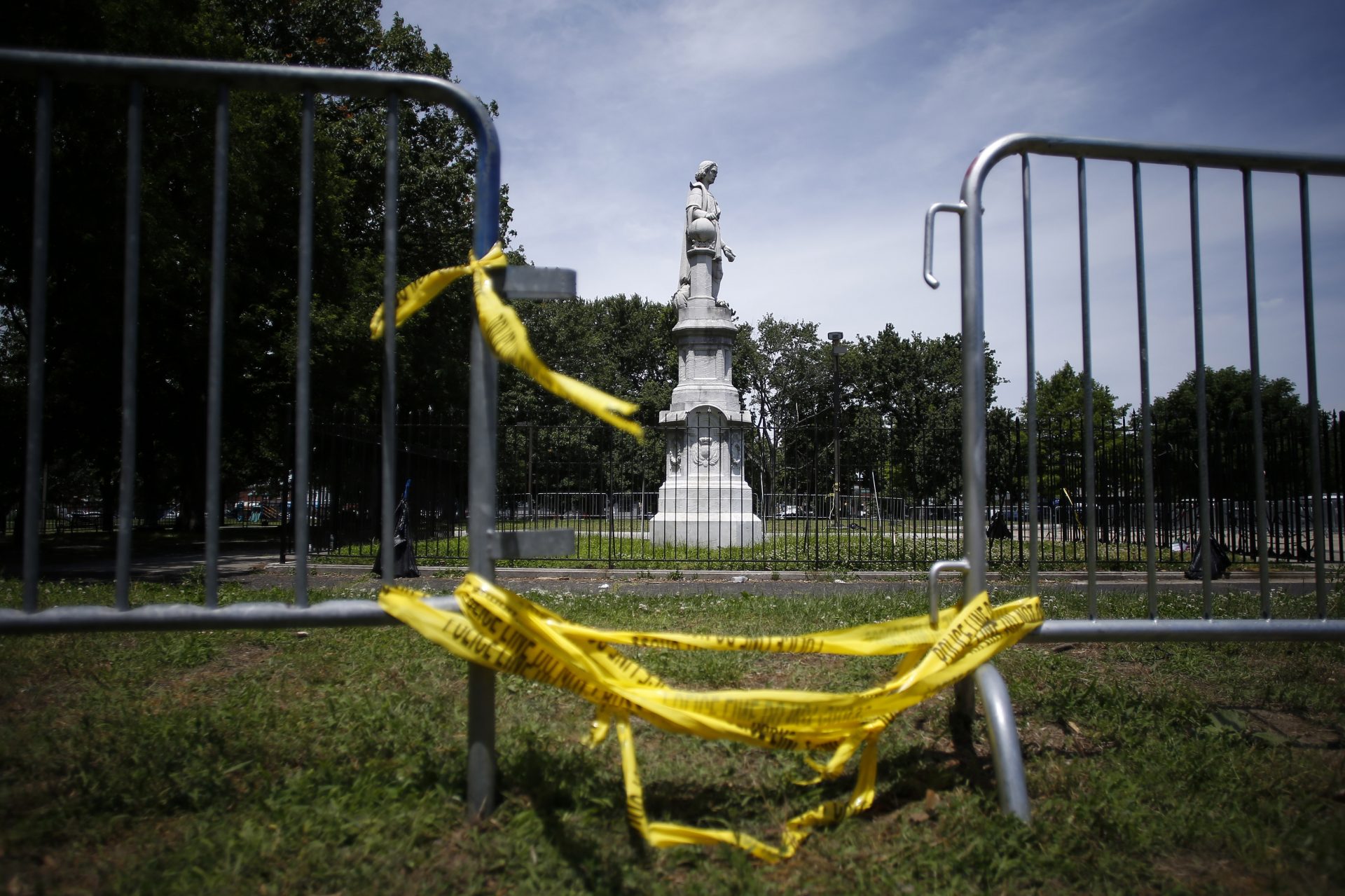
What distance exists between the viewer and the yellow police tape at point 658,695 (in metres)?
2.22

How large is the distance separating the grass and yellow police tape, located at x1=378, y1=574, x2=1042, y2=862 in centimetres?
8

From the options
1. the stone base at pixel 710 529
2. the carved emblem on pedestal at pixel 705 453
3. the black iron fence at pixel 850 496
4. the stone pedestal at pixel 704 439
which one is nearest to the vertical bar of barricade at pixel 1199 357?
the black iron fence at pixel 850 496

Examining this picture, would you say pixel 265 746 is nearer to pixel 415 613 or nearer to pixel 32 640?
pixel 415 613

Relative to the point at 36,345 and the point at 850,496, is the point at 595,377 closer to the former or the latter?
the point at 850,496

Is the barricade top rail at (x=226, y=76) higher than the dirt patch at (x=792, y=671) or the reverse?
higher

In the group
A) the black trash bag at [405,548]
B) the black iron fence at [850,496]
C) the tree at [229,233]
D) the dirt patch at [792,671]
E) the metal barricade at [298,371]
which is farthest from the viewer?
the black iron fence at [850,496]

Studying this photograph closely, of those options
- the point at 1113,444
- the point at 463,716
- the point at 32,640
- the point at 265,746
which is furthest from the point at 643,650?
the point at 1113,444

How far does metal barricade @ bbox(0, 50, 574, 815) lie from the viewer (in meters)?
2.35

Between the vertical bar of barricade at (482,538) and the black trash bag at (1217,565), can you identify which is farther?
the black trash bag at (1217,565)

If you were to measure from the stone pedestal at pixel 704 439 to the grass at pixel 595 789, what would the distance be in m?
10.8

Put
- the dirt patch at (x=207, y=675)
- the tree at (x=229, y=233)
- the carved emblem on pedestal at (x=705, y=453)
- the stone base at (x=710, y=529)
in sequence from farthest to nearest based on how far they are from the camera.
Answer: the carved emblem on pedestal at (x=705, y=453)
the stone base at (x=710, y=529)
the tree at (x=229, y=233)
the dirt patch at (x=207, y=675)

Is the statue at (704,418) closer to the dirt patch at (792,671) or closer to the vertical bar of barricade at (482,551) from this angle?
Answer: the dirt patch at (792,671)

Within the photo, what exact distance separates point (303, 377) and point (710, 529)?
13.3 m

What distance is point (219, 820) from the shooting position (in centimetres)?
233
